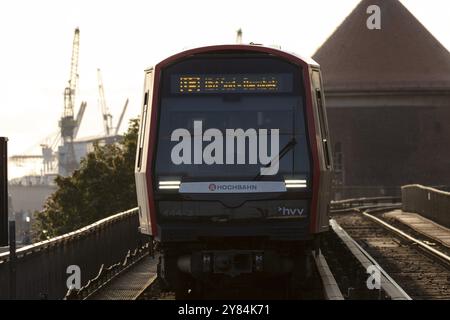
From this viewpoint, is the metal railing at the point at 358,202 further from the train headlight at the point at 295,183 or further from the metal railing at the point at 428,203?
the train headlight at the point at 295,183

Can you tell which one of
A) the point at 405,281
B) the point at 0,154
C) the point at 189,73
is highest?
the point at 189,73

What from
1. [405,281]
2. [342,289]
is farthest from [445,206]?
[342,289]

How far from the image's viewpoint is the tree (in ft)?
240

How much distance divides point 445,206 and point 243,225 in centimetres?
2195

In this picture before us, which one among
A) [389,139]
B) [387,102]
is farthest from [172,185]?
[389,139]

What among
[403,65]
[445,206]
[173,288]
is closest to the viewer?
[173,288]

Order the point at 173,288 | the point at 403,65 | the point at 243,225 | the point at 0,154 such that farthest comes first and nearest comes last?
the point at 403,65 → the point at 173,288 → the point at 243,225 → the point at 0,154

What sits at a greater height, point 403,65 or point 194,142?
point 403,65

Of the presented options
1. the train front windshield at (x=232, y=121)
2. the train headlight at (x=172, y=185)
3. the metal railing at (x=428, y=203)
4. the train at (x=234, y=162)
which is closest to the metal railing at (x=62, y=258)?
the train at (x=234, y=162)

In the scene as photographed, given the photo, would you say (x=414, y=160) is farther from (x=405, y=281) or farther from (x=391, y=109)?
(x=405, y=281)

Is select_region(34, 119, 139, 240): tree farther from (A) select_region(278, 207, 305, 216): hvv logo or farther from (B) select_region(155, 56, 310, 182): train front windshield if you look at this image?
(A) select_region(278, 207, 305, 216): hvv logo

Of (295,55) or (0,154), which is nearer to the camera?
(0,154)

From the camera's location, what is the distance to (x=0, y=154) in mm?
12312

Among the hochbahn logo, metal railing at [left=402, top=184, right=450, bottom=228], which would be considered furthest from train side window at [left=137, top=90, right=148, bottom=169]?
metal railing at [left=402, top=184, right=450, bottom=228]
